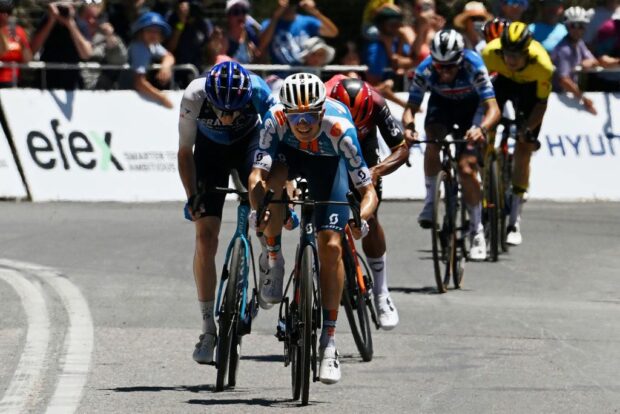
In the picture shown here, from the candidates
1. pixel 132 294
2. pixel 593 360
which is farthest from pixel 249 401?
pixel 132 294

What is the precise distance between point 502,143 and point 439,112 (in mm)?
2263

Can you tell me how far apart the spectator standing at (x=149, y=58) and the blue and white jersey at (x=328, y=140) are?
30.9 feet

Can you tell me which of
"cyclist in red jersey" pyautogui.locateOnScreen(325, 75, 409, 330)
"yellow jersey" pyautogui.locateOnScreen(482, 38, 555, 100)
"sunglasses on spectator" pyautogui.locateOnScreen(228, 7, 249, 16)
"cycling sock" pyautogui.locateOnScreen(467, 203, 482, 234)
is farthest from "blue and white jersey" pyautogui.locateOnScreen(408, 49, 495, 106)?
"sunglasses on spectator" pyautogui.locateOnScreen(228, 7, 249, 16)

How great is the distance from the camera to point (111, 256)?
14492 mm

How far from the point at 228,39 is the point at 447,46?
19.4 ft

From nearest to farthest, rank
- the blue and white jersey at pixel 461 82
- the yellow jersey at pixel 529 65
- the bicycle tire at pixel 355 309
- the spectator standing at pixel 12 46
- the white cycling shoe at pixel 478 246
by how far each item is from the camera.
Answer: the bicycle tire at pixel 355 309
the blue and white jersey at pixel 461 82
the white cycling shoe at pixel 478 246
the yellow jersey at pixel 529 65
the spectator standing at pixel 12 46

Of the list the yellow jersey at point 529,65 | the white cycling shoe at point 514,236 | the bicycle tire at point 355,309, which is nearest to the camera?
the bicycle tire at point 355,309

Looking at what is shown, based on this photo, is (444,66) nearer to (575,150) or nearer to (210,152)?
(210,152)

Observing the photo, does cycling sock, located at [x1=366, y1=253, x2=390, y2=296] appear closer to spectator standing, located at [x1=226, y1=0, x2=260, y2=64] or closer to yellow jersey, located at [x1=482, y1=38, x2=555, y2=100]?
yellow jersey, located at [x1=482, y1=38, x2=555, y2=100]

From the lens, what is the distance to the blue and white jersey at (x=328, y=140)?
8.55m

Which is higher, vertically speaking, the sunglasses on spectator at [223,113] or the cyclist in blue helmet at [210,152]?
the sunglasses on spectator at [223,113]

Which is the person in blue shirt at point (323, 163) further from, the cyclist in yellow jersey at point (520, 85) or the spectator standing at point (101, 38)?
the spectator standing at point (101, 38)

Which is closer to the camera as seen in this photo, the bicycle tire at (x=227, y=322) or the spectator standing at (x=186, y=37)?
the bicycle tire at (x=227, y=322)

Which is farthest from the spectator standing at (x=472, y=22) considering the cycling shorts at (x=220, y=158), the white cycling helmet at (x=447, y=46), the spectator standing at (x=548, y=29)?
the cycling shorts at (x=220, y=158)
